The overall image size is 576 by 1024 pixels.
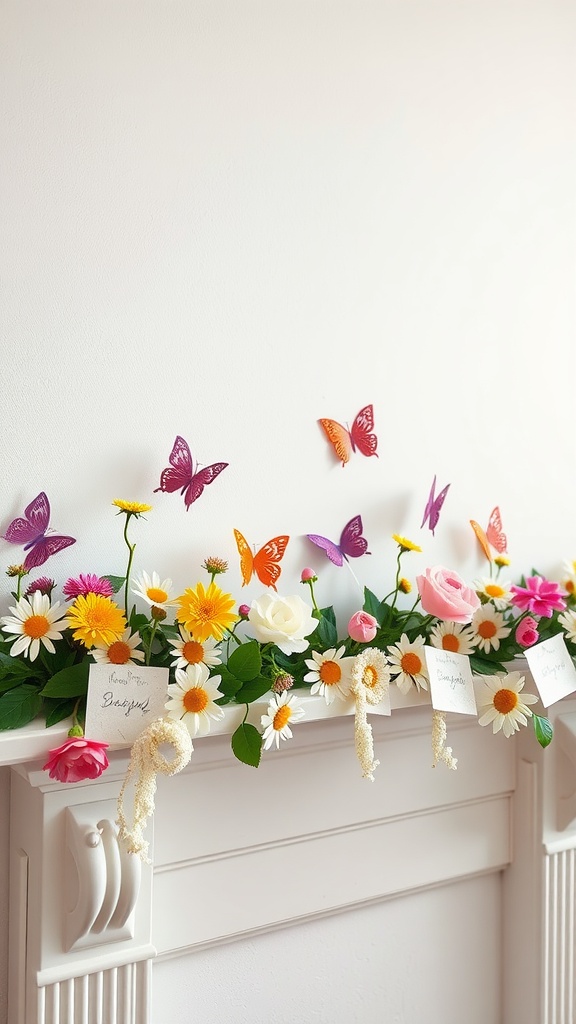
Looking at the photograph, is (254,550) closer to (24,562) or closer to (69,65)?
(24,562)

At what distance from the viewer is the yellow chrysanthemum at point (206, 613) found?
0.99 metres

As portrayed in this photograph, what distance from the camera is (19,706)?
3.06 ft

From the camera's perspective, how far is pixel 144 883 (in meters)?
1.04

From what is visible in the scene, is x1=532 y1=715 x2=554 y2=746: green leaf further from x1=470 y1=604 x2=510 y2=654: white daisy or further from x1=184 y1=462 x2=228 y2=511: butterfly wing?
x1=184 y1=462 x2=228 y2=511: butterfly wing

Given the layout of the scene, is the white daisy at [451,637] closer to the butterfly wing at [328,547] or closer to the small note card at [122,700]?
the butterfly wing at [328,547]

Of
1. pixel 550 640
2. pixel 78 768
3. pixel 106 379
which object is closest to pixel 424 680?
pixel 550 640

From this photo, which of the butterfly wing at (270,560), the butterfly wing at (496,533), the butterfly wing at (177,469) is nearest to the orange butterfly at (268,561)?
the butterfly wing at (270,560)

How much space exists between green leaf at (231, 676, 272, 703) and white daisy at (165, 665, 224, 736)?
4 centimetres

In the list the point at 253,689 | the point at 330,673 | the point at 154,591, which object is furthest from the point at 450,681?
the point at 154,591

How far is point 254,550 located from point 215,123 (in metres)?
0.61

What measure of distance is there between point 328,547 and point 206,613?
29 centimetres

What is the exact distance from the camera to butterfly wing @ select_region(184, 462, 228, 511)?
111cm

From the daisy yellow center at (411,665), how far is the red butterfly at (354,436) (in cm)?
31

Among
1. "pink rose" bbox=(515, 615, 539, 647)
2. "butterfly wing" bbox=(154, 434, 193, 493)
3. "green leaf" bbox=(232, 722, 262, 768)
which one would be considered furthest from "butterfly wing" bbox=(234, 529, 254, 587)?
"pink rose" bbox=(515, 615, 539, 647)
